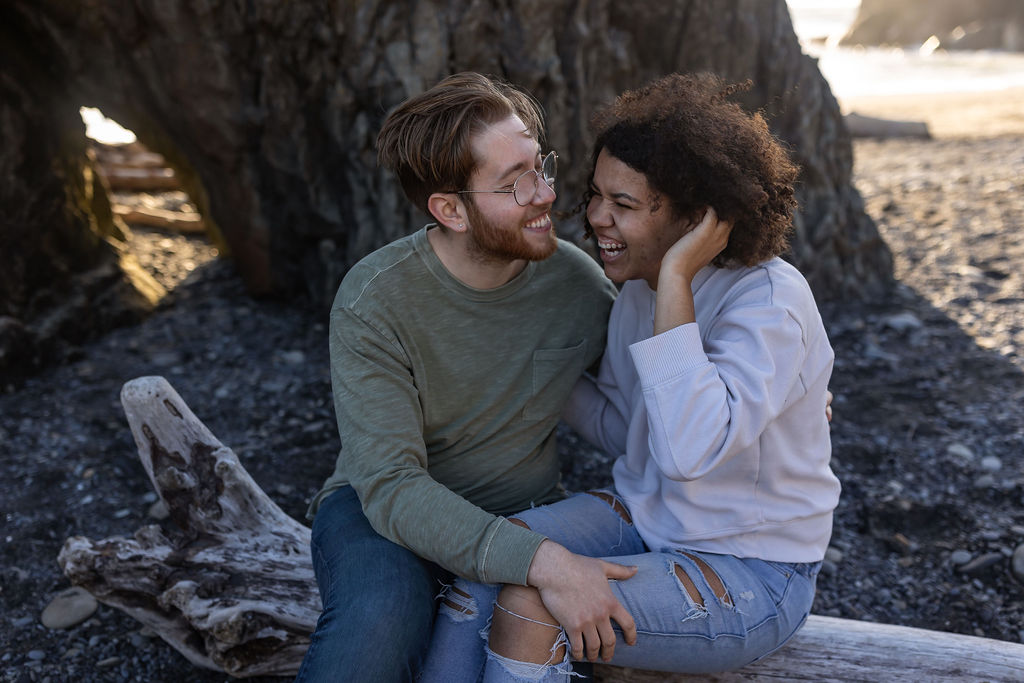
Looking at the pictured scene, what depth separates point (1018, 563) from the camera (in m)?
3.45

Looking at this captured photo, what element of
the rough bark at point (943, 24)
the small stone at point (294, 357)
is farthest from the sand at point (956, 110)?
the rough bark at point (943, 24)

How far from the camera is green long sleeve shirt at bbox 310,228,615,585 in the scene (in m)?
2.31

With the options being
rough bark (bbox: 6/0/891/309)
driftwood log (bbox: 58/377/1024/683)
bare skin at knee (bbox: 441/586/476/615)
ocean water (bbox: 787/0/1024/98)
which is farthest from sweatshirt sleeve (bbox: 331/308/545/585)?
ocean water (bbox: 787/0/1024/98)

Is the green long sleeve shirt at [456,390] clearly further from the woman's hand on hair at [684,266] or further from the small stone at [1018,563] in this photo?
the small stone at [1018,563]

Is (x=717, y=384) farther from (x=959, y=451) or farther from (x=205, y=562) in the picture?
(x=959, y=451)

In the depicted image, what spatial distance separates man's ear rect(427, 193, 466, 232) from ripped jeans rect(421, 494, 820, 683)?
92 cm

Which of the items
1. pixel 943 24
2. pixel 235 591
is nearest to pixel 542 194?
pixel 235 591

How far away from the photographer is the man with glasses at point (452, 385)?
223 centimetres

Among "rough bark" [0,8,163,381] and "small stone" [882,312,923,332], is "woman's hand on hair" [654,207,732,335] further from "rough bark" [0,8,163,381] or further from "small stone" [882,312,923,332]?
"rough bark" [0,8,163,381]

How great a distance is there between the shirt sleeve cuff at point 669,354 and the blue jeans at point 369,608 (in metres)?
0.85

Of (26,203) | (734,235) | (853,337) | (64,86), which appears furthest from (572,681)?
(64,86)

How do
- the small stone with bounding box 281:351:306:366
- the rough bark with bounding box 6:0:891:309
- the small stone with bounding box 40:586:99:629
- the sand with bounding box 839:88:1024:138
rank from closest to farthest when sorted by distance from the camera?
the small stone with bounding box 40:586:99:629 < the rough bark with bounding box 6:0:891:309 < the small stone with bounding box 281:351:306:366 < the sand with bounding box 839:88:1024:138

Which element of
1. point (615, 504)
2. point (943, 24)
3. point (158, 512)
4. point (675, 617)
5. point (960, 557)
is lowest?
point (960, 557)

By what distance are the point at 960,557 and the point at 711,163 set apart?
2.25 meters
